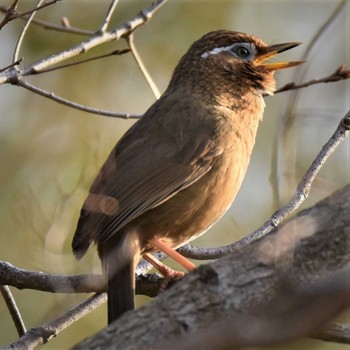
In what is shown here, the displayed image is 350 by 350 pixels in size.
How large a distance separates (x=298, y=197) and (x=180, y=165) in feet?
2.42

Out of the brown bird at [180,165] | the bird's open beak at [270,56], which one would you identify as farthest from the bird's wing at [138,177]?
the bird's open beak at [270,56]

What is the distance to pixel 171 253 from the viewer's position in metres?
5.31

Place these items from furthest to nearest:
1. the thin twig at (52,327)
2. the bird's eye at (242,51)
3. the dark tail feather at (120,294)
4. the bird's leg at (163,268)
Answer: the bird's eye at (242,51) → the bird's leg at (163,268) → the thin twig at (52,327) → the dark tail feather at (120,294)

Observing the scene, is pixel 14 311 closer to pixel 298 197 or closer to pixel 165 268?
pixel 165 268

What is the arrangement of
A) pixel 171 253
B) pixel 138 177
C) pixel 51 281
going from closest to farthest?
pixel 51 281 < pixel 138 177 < pixel 171 253

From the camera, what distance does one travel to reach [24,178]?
8539 mm

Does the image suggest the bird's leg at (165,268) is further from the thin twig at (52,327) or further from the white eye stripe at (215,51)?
the white eye stripe at (215,51)

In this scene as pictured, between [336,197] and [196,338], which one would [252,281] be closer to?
[336,197]

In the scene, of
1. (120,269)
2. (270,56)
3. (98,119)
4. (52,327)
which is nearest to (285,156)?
(270,56)

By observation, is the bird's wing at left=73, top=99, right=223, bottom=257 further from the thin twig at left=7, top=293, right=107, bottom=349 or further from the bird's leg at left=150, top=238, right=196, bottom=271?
the thin twig at left=7, top=293, right=107, bottom=349

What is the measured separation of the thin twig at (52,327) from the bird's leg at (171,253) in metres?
0.43

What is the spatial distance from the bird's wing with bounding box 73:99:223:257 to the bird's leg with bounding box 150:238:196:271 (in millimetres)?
326

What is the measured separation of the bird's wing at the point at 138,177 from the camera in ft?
16.1

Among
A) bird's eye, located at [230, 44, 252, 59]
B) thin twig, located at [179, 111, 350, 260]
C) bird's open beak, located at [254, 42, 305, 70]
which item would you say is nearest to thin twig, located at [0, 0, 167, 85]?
bird's eye, located at [230, 44, 252, 59]
